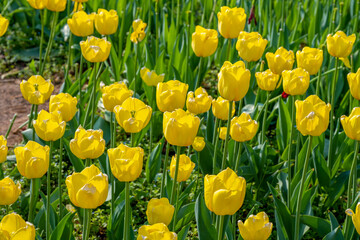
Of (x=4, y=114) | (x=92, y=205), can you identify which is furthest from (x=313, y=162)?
(x=4, y=114)

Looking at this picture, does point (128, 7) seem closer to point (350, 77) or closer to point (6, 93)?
point (6, 93)

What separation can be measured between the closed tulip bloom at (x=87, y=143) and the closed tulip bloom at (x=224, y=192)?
1.50 ft

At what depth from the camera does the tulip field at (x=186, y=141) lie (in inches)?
65.6

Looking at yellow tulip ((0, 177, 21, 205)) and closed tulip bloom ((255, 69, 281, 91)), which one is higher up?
closed tulip bloom ((255, 69, 281, 91))

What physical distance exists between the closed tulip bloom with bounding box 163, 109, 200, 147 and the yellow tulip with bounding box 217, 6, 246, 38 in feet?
3.52

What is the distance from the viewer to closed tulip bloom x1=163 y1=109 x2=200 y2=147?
64.9 inches

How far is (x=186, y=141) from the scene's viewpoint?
5.48 ft

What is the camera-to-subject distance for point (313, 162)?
2.64 m

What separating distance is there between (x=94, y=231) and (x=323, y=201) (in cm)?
107

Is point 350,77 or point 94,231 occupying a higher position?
point 350,77

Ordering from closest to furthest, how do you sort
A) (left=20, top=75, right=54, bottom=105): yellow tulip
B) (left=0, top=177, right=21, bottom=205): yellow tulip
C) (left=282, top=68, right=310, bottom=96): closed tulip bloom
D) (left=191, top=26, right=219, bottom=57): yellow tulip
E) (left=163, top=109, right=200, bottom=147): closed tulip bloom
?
(left=163, top=109, right=200, bottom=147): closed tulip bloom
(left=0, top=177, right=21, bottom=205): yellow tulip
(left=282, top=68, right=310, bottom=96): closed tulip bloom
(left=20, top=75, right=54, bottom=105): yellow tulip
(left=191, top=26, right=219, bottom=57): yellow tulip

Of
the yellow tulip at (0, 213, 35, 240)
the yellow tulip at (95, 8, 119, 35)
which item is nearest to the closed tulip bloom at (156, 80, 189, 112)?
the yellow tulip at (0, 213, 35, 240)

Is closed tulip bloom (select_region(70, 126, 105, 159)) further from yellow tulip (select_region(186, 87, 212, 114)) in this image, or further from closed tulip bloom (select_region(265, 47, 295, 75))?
closed tulip bloom (select_region(265, 47, 295, 75))

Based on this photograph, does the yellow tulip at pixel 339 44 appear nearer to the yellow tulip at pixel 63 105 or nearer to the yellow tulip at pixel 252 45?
the yellow tulip at pixel 252 45
